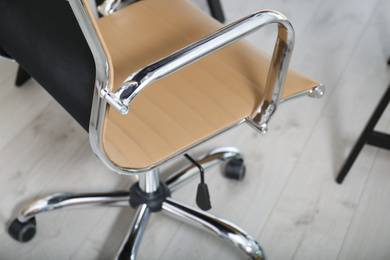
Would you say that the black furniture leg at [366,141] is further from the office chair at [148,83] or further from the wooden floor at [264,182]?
the office chair at [148,83]

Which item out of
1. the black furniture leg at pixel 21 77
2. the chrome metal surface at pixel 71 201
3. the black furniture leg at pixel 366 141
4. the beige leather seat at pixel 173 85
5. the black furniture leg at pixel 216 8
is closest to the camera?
the beige leather seat at pixel 173 85

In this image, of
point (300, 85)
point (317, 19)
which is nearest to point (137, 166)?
point (300, 85)

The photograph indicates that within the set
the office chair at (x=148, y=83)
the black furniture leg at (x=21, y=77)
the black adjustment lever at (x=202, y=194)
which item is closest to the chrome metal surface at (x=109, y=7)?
the office chair at (x=148, y=83)

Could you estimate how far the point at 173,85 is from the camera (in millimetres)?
1069

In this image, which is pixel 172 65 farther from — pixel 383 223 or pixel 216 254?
pixel 383 223

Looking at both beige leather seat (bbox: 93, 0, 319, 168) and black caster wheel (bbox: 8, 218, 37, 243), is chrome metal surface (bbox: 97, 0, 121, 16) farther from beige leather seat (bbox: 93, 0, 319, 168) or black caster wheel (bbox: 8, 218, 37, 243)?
black caster wheel (bbox: 8, 218, 37, 243)

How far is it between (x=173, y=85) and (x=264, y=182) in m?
0.61

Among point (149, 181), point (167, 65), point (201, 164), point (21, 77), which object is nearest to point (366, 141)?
point (201, 164)

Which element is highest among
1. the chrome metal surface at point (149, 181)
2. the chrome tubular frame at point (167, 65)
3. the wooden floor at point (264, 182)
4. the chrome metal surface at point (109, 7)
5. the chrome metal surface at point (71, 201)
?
the chrome tubular frame at point (167, 65)

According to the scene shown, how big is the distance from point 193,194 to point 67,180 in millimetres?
387

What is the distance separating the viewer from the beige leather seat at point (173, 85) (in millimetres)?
959

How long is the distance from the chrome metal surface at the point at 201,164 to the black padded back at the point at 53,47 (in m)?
0.58

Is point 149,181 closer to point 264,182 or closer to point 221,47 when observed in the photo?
point 264,182

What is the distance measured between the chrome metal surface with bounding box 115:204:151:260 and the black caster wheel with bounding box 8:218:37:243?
285mm
